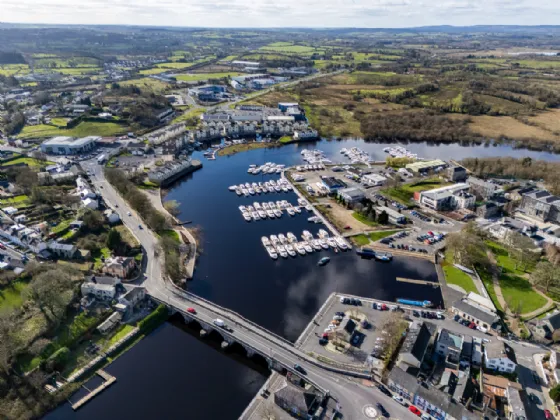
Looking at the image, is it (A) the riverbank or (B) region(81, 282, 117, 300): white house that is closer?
(B) region(81, 282, 117, 300): white house

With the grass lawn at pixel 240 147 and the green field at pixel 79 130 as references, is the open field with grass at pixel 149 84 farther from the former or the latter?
the grass lawn at pixel 240 147

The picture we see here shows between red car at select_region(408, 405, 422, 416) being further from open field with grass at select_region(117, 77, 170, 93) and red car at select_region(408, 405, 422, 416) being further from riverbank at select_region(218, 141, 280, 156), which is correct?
open field with grass at select_region(117, 77, 170, 93)

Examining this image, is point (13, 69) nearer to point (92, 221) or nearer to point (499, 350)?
point (92, 221)

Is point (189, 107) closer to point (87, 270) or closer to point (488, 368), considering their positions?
point (87, 270)

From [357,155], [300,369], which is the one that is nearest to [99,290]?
[300,369]

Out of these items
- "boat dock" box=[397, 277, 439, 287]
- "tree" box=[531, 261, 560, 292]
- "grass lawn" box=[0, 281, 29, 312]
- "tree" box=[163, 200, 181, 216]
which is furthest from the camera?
"tree" box=[163, 200, 181, 216]

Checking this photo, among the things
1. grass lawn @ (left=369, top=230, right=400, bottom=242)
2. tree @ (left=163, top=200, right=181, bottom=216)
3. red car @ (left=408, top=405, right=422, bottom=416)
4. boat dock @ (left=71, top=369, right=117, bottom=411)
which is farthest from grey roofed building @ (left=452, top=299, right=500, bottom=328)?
tree @ (left=163, top=200, right=181, bottom=216)
